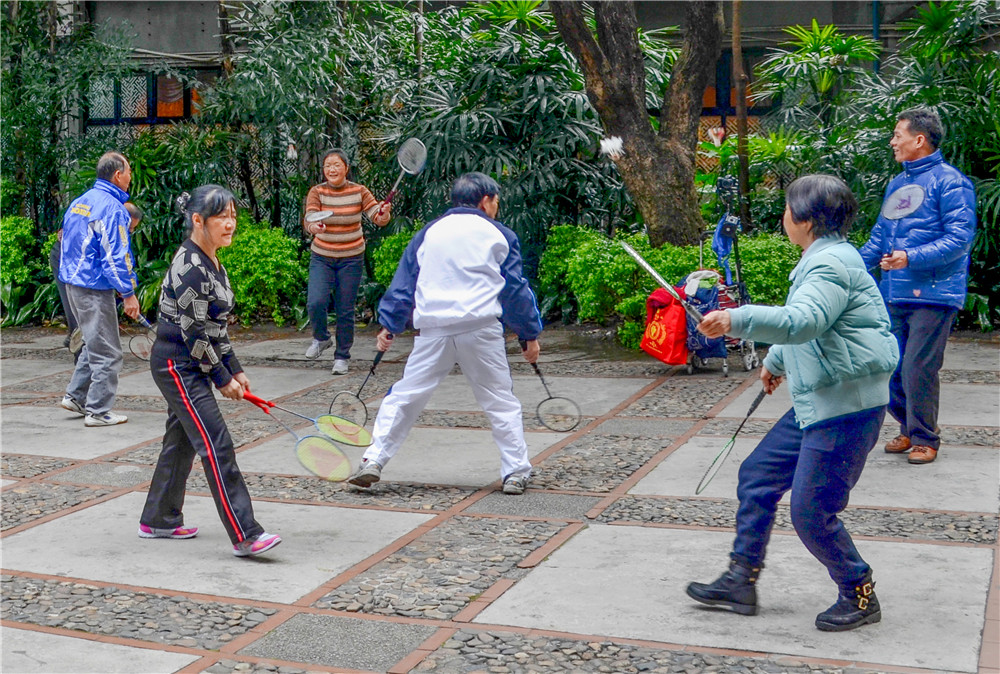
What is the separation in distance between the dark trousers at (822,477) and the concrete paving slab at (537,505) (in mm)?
1567

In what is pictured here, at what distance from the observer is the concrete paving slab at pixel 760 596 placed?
164 inches

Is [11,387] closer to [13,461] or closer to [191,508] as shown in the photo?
[13,461]

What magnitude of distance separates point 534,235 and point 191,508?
6638mm

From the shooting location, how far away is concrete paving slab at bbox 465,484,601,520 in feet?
19.3

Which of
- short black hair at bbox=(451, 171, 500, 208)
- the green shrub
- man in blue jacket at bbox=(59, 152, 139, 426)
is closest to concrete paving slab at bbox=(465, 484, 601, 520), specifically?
short black hair at bbox=(451, 171, 500, 208)

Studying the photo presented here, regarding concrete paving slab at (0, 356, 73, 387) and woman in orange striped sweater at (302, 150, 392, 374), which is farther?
concrete paving slab at (0, 356, 73, 387)

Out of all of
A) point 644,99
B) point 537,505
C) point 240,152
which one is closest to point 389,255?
point 240,152

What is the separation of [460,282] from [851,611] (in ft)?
8.71

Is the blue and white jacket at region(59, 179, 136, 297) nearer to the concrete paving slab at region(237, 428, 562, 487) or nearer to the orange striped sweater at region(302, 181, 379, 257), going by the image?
the concrete paving slab at region(237, 428, 562, 487)

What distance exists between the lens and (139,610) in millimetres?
4656

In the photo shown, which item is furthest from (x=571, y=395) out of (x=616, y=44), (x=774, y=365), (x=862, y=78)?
(x=862, y=78)

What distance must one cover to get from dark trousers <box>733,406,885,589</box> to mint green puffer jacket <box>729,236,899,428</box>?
63 mm

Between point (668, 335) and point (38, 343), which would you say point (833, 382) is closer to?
point (668, 335)

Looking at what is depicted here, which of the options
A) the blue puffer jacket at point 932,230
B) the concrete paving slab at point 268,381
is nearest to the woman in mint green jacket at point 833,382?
the blue puffer jacket at point 932,230
